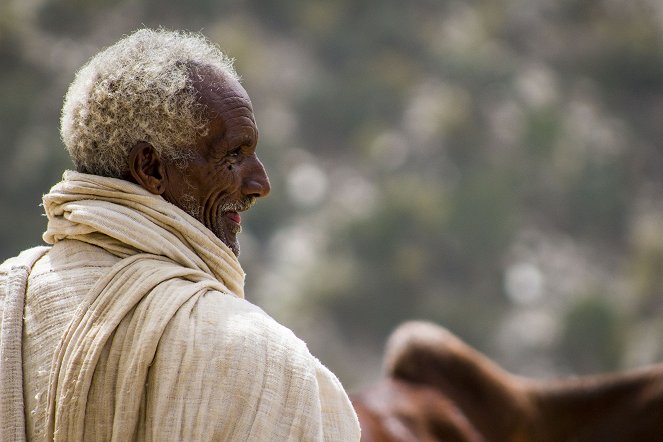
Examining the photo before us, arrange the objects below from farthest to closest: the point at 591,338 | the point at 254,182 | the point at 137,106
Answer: the point at 591,338 → the point at 254,182 → the point at 137,106

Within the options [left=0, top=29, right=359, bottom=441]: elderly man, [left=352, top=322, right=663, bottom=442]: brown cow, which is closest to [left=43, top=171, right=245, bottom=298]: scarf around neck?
[left=0, top=29, right=359, bottom=441]: elderly man

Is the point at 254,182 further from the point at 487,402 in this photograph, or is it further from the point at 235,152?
the point at 487,402

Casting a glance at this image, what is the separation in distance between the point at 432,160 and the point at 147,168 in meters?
21.5

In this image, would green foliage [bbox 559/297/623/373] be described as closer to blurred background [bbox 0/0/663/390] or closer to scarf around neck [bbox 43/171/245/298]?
blurred background [bbox 0/0/663/390]

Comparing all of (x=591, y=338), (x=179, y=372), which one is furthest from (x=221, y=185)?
(x=591, y=338)

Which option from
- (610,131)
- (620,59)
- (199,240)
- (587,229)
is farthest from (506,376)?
(620,59)

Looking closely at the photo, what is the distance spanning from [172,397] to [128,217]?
1.46 feet

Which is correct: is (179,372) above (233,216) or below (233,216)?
below

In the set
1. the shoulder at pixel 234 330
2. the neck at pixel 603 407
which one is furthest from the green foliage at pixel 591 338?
the shoulder at pixel 234 330

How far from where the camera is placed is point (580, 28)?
29391mm

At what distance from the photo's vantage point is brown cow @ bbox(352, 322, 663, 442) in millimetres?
4496

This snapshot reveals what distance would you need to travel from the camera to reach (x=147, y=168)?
227cm

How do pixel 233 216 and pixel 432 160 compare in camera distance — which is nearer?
pixel 233 216

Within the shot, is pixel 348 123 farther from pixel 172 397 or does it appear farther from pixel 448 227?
pixel 172 397
